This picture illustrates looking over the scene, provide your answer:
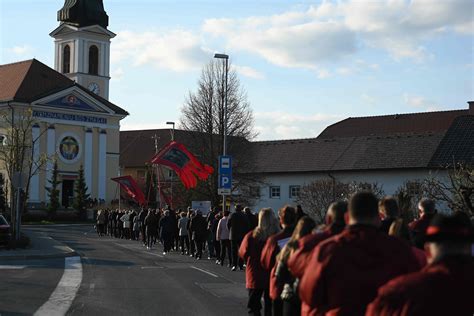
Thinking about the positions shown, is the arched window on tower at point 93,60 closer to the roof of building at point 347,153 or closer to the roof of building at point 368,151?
the roof of building at point 368,151

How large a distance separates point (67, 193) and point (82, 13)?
21.8 m

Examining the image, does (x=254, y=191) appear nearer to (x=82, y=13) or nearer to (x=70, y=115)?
(x=70, y=115)

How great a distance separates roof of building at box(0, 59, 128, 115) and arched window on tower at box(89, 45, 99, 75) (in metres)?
9.13

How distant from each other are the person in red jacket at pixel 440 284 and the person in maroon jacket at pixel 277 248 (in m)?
4.57

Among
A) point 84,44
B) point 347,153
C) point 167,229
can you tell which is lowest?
point 167,229

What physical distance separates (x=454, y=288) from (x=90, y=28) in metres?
84.8

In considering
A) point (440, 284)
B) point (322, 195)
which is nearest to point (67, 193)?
point (322, 195)

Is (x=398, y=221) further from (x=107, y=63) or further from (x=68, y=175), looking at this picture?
(x=107, y=63)

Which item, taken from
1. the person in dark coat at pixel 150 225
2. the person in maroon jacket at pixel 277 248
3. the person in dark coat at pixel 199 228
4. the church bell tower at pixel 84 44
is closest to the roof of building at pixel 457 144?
the person in dark coat at pixel 150 225

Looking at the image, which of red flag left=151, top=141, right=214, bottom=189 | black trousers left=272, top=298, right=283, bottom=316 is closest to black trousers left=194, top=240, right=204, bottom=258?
red flag left=151, top=141, right=214, bottom=189

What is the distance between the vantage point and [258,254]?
411 inches

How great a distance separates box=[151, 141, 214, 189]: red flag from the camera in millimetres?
36438

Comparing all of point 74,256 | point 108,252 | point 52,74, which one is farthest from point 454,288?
point 52,74

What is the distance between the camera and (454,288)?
4.29 meters
